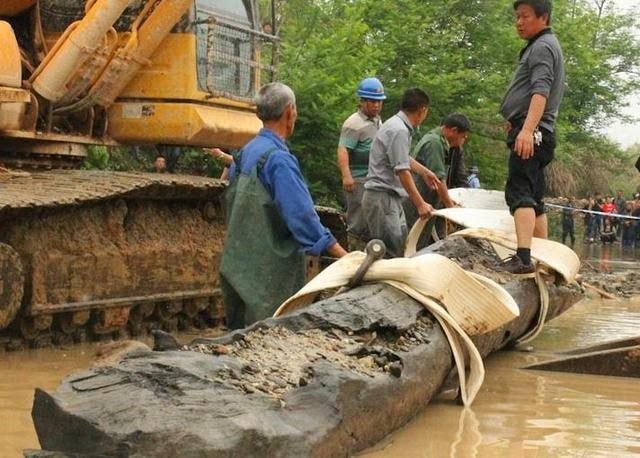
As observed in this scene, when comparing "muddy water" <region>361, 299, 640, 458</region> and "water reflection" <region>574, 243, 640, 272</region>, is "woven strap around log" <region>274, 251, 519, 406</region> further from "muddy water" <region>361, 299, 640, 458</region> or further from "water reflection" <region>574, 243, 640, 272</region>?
"water reflection" <region>574, 243, 640, 272</region>

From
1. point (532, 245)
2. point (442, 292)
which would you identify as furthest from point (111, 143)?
point (442, 292)

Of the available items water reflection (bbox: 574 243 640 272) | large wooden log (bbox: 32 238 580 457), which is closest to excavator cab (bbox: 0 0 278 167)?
large wooden log (bbox: 32 238 580 457)

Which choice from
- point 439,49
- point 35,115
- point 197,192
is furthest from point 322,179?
point 35,115

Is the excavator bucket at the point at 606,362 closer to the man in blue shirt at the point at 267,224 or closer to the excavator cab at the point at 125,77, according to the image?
the man in blue shirt at the point at 267,224

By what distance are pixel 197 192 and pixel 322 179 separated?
9.89 metres

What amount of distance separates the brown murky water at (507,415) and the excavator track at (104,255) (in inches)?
18.4

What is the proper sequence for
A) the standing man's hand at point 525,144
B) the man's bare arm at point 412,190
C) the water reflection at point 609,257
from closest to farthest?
the standing man's hand at point 525,144 → the man's bare arm at point 412,190 → the water reflection at point 609,257

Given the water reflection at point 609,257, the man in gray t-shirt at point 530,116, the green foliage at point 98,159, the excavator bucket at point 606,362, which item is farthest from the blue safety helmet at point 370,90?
the water reflection at point 609,257

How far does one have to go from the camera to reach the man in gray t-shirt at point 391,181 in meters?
9.66

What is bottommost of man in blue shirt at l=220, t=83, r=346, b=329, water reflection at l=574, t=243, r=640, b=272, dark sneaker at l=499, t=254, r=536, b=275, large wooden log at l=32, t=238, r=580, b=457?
water reflection at l=574, t=243, r=640, b=272

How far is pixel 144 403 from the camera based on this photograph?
400 cm

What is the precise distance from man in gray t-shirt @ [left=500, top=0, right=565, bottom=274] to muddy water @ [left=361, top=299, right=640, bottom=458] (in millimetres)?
923

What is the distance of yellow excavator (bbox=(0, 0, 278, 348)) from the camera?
30.2 feet

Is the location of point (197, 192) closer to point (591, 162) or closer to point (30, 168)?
point (30, 168)
